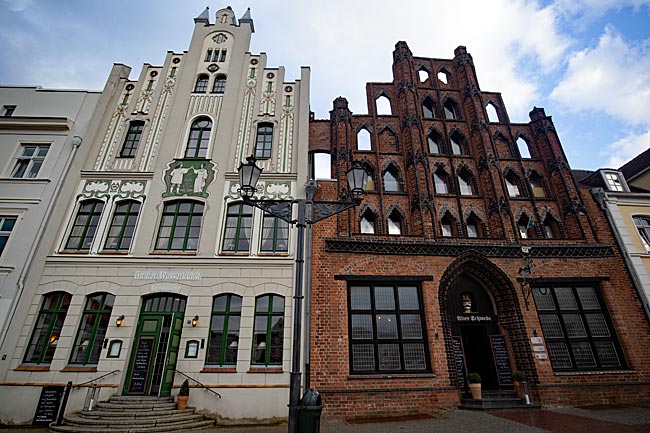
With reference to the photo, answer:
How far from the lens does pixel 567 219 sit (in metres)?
13.0

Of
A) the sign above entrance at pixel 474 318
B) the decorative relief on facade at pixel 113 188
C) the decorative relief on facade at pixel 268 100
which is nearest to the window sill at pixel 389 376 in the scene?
the sign above entrance at pixel 474 318

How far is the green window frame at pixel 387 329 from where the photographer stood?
404 inches

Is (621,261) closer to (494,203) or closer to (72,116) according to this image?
(494,203)

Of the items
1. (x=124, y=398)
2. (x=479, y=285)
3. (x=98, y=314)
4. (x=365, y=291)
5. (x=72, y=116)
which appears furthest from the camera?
(x=72, y=116)

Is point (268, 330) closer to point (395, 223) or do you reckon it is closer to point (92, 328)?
point (92, 328)

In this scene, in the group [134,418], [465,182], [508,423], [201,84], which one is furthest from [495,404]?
[201,84]

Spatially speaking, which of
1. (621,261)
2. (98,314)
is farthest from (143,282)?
(621,261)

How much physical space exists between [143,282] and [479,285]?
12944 mm

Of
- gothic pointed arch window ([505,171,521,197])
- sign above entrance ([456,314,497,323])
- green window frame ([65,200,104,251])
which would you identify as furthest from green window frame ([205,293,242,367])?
gothic pointed arch window ([505,171,521,197])

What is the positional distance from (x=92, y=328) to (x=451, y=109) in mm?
18329

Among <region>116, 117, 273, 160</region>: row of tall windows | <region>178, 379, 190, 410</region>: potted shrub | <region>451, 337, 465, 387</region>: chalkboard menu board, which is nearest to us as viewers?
<region>178, 379, 190, 410</region>: potted shrub

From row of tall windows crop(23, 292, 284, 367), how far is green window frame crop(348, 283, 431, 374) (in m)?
2.67

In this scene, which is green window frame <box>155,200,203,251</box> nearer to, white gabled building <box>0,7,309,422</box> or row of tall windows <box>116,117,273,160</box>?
white gabled building <box>0,7,309,422</box>

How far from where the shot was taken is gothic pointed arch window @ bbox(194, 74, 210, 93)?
1502 cm
